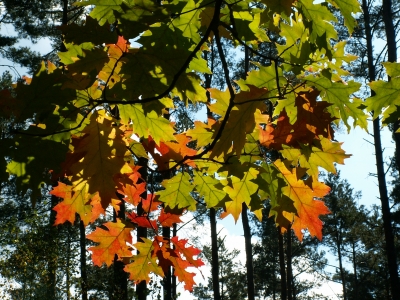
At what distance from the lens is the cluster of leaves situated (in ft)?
4.60

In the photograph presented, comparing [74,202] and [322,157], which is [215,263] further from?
[322,157]

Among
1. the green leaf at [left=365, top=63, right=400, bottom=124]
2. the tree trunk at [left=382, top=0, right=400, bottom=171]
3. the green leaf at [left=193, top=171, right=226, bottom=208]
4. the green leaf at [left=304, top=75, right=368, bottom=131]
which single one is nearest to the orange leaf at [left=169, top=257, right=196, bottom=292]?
the green leaf at [left=193, top=171, right=226, bottom=208]

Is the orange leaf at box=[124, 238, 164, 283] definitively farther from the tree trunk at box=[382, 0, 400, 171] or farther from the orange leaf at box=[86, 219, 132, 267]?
the tree trunk at box=[382, 0, 400, 171]

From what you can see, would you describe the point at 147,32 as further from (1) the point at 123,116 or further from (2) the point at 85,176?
(2) the point at 85,176

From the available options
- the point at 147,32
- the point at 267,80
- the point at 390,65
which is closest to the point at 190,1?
the point at 147,32

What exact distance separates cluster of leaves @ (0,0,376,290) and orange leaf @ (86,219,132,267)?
0.20m

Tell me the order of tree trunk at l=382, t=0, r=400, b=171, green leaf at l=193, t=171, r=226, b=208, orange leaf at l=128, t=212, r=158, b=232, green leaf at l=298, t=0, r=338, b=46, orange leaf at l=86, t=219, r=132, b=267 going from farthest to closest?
tree trunk at l=382, t=0, r=400, b=171, orange leaf at l=86, t=219, r=132, b=267, orange leaf at l=128, t=212, r=158, b=232, green leaf at l=193, t=171, r=226, b=208, green leaf at l=298, t=0, r=338, b=46

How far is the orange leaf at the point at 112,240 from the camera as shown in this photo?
2.10 metres

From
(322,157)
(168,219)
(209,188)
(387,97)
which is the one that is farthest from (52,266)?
(387,97)

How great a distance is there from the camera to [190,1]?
156 cm

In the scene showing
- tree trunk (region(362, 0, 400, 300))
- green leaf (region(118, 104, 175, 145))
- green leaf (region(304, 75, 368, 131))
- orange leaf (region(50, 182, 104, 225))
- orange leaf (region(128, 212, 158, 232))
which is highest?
tree trunk (region(362, 0, 400, 300))

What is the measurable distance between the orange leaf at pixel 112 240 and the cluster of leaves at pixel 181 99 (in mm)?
198

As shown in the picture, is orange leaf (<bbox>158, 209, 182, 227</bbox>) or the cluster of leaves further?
orange leaf (<bbox>158, 209, 182, 227</bbox>)

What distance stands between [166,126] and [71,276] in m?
8.65
